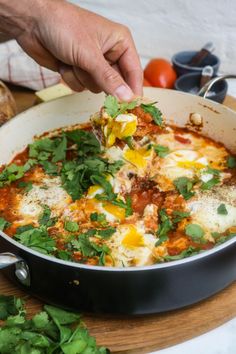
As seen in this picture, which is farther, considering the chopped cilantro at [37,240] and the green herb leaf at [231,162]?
the green herb leaf at [231,162]

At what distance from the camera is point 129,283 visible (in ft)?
4.42

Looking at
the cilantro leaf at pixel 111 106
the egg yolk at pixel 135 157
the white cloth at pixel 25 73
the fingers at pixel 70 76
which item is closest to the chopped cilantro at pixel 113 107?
the cilantro leaf at pixel 111 106

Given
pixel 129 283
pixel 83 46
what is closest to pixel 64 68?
pixel 83 46

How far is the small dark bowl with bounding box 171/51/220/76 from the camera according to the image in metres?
2.76

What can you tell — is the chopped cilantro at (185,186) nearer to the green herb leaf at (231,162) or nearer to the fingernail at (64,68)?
the green herb leaf at (231,162)

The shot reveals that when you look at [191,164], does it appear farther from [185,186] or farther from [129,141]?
[129,141]

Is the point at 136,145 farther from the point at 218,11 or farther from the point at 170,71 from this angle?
the point at 218,11

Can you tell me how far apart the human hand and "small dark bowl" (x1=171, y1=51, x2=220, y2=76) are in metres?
0.73

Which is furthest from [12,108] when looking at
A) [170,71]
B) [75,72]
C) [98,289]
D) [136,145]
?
[98,289]

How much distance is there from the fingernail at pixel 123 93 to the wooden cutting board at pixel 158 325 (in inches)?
29.5

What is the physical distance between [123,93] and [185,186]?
1.36ft

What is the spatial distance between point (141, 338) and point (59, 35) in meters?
1.12

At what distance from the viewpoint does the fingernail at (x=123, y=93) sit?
1.83 meters

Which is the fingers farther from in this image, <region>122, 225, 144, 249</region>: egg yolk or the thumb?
<region>122, 225, 144, 249</region>: egg yolk
